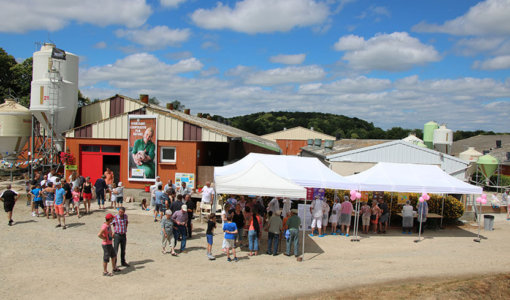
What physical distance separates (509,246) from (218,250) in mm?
11031

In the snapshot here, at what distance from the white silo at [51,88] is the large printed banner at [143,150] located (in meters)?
4.65

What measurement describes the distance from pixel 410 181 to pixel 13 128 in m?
21.3

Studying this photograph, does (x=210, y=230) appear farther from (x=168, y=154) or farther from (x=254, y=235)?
(x=168, y=154)

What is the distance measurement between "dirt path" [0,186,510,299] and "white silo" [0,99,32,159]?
8.52 metres

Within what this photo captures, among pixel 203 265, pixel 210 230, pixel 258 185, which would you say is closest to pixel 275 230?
pixel 258 185

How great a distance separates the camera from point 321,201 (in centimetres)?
1438

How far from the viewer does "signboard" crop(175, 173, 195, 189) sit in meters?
18.6

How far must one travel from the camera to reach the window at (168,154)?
1911cm

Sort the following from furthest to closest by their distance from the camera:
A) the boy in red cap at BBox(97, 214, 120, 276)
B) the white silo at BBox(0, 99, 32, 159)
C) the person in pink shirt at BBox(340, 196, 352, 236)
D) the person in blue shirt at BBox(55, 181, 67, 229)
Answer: the white silo at BBox(0, 99, 32, 159)
the person in pink shirt at BBox(340, 196, 352, 236)
the person in blue shirt at BBox(55, 181, 67, 229)
the boy in red cap at BBox(97, 214, 120, 276)

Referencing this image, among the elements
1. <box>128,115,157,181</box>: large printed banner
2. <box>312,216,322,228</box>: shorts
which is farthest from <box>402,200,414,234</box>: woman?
<box>128,115,157,181</box>: large printed banner

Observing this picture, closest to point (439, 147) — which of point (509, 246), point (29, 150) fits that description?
point (509, 246)

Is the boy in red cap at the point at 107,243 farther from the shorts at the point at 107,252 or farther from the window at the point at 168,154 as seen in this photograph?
the window at the point at 168,154

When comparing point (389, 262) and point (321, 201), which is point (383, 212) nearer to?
point (321, 201)

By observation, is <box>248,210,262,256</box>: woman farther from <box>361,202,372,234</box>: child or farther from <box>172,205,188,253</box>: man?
<box>361,202,372,234</box>: child
